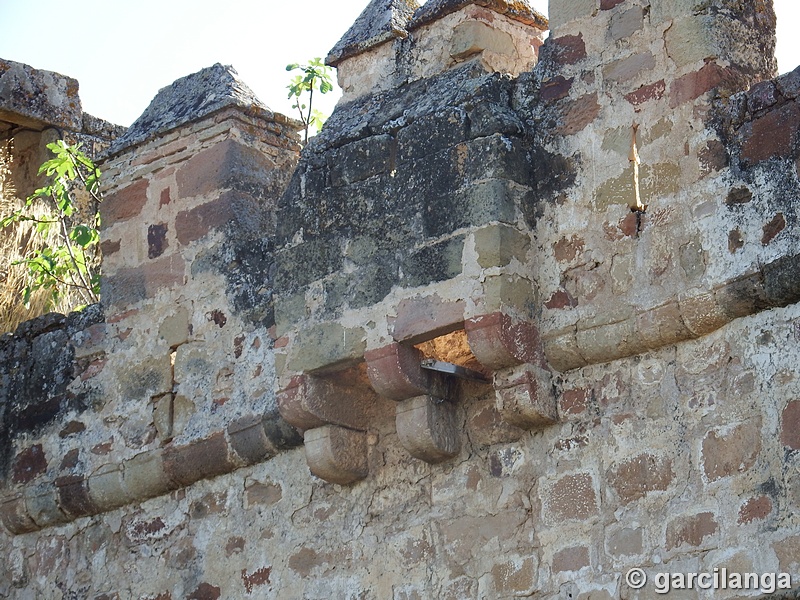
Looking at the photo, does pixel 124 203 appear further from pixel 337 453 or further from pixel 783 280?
pixel 783 280

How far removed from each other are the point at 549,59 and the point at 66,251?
3.62 metres

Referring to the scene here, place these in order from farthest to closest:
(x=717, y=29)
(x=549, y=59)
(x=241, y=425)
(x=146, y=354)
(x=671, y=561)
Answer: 1. (x=146, y=354)
2. (x=241, y=425)
3. (x=549, y=59)
4. (x=717, y=29)
5. (x=671, y=561)

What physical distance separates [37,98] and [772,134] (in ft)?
22.6

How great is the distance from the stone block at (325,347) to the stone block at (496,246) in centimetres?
57

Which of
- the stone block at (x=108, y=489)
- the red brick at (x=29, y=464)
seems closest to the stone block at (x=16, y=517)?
Result: the red brick at (x=29, y=464)

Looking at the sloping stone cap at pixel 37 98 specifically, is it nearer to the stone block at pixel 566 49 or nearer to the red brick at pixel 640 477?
the stone block at pixel 566 49

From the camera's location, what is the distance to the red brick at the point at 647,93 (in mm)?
5969

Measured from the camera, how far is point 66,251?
9062 millimetres

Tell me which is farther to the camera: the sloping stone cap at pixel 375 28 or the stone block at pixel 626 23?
the sloping stone cap at pixel 375 28

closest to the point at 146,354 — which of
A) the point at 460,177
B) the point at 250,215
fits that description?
the point at 250,215

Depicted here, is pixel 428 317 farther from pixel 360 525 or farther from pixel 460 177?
pixel 360 525

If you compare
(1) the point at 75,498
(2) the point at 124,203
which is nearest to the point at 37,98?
(2) the point at 124,203

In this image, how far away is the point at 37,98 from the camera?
11.5 meters

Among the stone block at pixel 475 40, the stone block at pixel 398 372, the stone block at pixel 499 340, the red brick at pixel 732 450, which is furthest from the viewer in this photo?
the stone block at pixel 475 40
